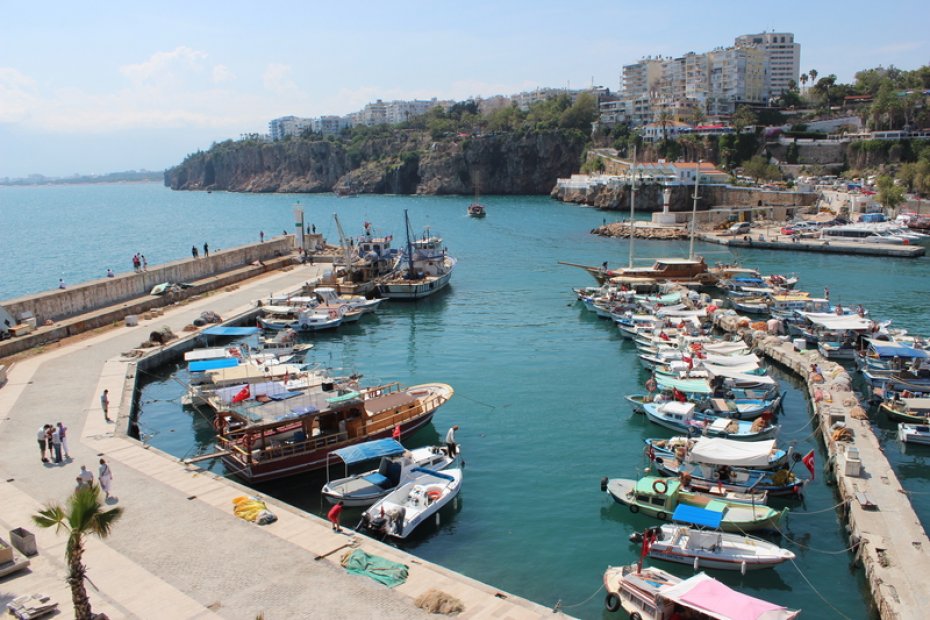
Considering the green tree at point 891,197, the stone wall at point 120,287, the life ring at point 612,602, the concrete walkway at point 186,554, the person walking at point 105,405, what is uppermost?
the green tree at point 891,197

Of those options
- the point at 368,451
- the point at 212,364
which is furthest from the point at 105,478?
the point at 212,364

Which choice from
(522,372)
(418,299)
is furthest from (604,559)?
(418,299)

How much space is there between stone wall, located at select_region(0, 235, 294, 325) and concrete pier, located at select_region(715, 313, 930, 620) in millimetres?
41958

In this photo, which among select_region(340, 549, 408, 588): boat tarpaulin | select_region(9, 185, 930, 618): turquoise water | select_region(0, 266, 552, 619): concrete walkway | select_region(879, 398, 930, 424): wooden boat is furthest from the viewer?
select_region(879, 398, 930, 424): wooden boat

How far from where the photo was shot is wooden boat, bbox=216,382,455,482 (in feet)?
88.4

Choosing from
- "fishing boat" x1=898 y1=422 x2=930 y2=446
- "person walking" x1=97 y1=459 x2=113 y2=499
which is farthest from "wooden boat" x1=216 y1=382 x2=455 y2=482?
"fishing boat" x1=898 y1=422 x2=930 y2=446

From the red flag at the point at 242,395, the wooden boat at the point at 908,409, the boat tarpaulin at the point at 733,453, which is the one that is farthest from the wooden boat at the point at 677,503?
the red flag at the point at 242,395

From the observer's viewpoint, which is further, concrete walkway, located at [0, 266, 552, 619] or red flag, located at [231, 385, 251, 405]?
red flag, located at [231, 385, 251, 405]

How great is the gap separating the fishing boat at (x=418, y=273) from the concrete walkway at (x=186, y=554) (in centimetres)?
3397

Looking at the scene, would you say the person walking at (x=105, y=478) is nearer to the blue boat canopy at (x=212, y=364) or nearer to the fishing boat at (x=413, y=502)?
the fishing boat at (x=413, y=502)

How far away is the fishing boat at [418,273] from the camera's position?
6125 centimetres

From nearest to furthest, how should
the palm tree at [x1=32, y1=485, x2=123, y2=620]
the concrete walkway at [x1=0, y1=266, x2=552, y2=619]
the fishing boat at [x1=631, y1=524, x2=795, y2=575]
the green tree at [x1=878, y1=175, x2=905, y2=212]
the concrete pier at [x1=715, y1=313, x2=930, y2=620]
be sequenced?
1. the palm tree at [x1=32, y1=485, x2=123, y2=620]
2. the concrete walkway at [x1=0, y1=266, x2=552, y2=619]
3. the concrete pier at [x1=715, y1=313, x2=930, y2=620]
4. the fishing boat at [x1=631, y1=524, x2=795, y2=575]
5. the green tree at [x1=878, y1=175, x2=905, y2=212]

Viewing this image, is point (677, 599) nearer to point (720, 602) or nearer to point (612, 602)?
point (720, 602)

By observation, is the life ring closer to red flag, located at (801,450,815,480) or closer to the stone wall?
red flag, located at (801,450,815,480)
